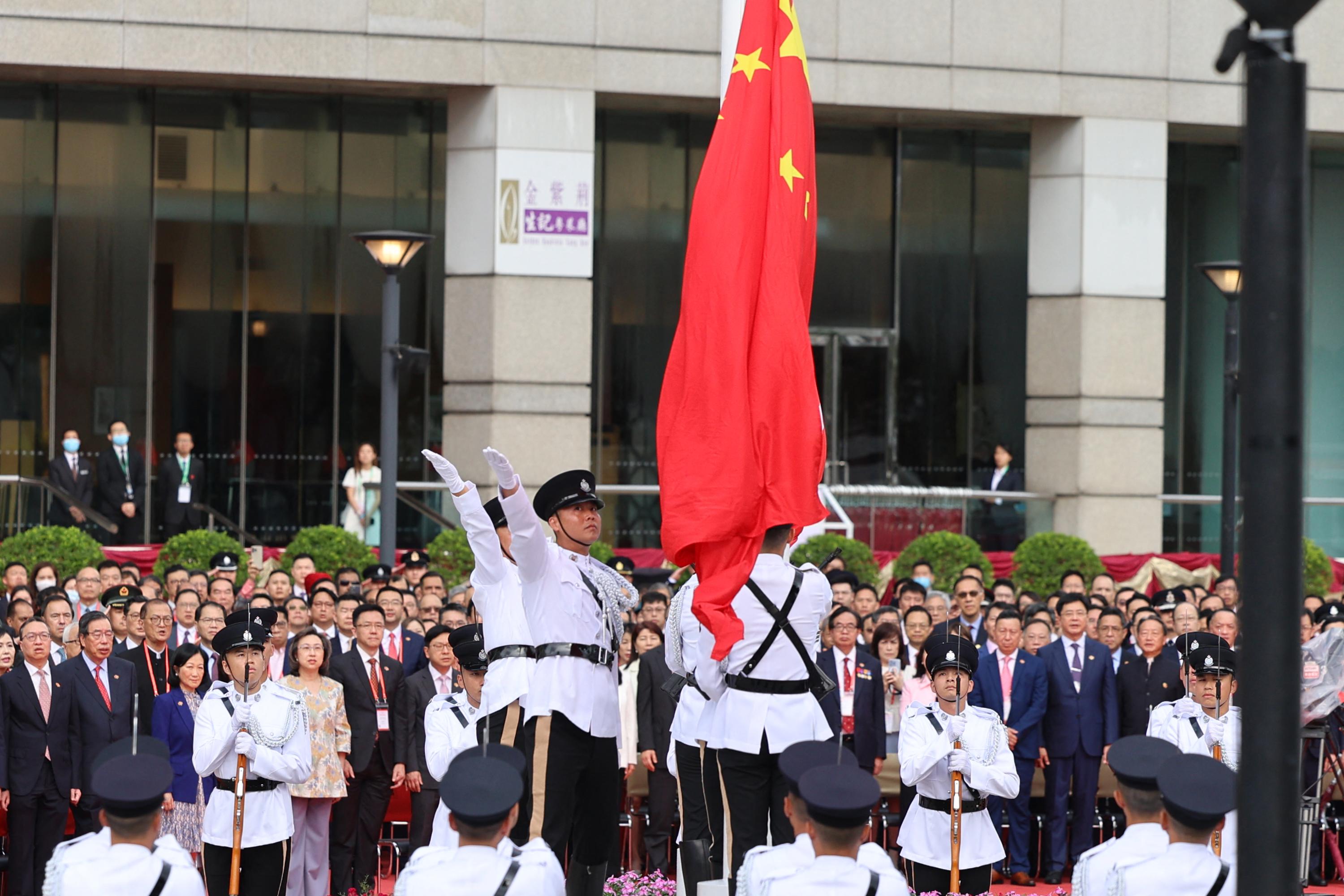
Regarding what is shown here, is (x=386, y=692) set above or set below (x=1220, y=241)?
below

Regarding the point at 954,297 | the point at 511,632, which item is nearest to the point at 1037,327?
the point at 954,297

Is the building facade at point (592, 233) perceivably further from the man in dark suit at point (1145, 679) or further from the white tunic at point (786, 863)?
the white tunic at point (786, 863)

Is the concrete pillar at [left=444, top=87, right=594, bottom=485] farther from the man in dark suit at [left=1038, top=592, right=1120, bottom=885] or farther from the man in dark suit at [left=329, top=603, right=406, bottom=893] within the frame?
the man in dark suit at [left=329, top=603, right=406, bottom=893]

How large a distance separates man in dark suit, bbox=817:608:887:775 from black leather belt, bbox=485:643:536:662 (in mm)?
4652

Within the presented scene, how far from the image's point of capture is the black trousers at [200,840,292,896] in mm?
8672

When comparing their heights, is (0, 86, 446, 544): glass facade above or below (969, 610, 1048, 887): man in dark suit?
above

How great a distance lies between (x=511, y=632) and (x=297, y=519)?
55.7 feet

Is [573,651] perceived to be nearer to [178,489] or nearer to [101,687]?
[101,687]

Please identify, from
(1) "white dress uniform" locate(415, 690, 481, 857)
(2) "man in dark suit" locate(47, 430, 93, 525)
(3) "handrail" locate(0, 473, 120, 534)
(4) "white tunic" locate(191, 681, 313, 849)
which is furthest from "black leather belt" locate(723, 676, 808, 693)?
(2) "man in dark suit" locate(47, 430, 93, 525)

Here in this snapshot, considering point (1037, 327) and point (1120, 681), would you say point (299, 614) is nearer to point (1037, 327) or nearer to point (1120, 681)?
point (1120, 681)

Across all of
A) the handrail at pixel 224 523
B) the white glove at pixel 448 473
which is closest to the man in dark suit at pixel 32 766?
the white glove at pixel 448 473

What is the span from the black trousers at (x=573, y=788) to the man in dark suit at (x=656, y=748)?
393 cm

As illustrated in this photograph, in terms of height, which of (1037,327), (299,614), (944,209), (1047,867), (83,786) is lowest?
(1047,867)

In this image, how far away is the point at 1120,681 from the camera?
12.7 metres
